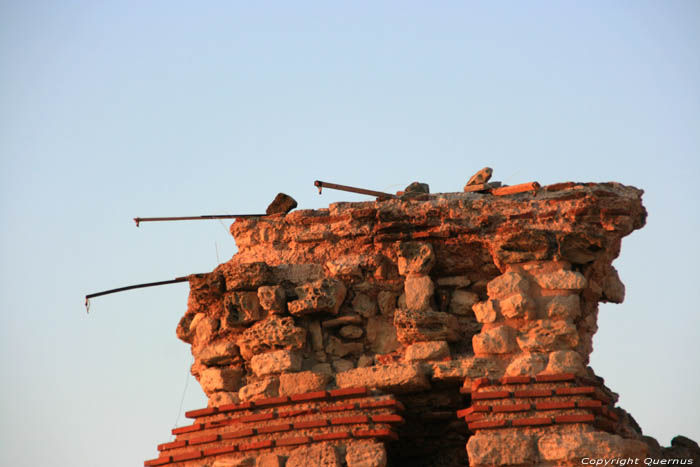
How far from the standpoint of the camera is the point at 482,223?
9.12m

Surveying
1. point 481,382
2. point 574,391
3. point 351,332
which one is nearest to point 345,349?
point 351,332

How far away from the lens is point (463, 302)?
9102mm

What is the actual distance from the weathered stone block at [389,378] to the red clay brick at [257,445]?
704mm

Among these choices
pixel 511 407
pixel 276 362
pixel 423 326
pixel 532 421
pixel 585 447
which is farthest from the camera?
pixel 276 362

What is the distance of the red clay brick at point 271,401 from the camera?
874 centimetres

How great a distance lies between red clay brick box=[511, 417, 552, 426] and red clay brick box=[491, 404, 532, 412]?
0.28 feet

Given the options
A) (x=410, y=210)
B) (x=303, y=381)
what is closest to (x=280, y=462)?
(x=303, y=381)

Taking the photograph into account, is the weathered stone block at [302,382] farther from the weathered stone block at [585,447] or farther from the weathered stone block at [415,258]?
the weathered stone block at [585,447]

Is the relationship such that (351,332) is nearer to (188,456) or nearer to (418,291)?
(418,291)

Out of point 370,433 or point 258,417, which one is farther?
point 258,417

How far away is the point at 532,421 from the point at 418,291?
144 cm

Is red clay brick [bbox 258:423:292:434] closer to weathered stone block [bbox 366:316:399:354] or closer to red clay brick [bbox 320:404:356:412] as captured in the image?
red clay brick [bbox 320:404:356:412]

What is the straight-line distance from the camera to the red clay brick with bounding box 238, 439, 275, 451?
8.52 m

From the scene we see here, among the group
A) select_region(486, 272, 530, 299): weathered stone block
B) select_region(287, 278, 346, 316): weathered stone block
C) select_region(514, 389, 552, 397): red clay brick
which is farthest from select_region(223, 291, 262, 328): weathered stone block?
select_region(514, 389, 552, 397): red clay brick
